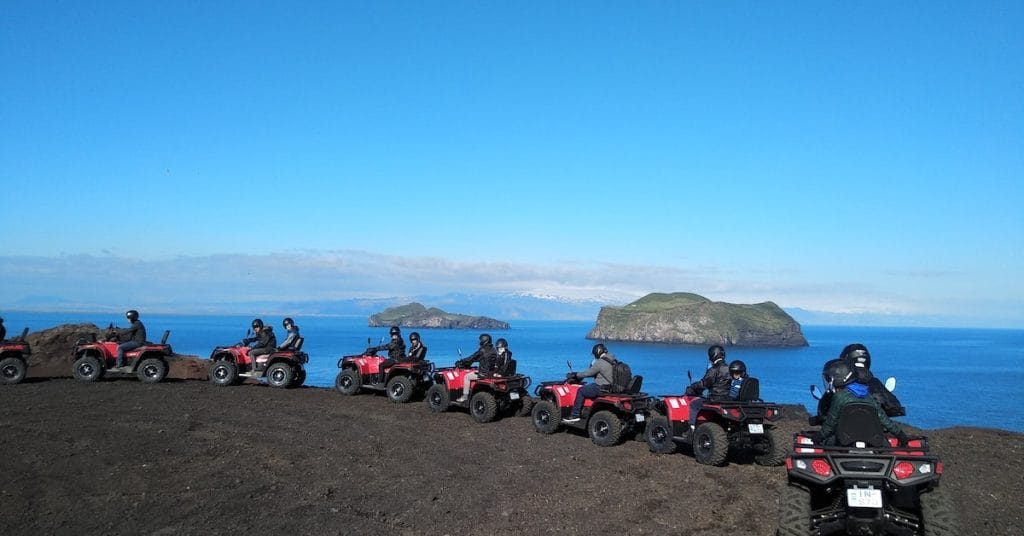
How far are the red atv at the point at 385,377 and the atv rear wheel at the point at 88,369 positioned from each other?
23.2 feet

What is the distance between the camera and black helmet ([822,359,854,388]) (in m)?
6.69

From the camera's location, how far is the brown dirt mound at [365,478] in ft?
25.6

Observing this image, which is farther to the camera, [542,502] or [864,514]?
[542,502]

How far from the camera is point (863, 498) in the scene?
20.0 ft

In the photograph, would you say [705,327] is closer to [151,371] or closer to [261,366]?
[261,366]

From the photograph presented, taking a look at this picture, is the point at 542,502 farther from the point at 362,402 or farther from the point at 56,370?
the point at 56,370

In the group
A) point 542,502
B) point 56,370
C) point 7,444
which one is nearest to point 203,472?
point 7,444

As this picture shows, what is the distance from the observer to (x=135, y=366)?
19.6m

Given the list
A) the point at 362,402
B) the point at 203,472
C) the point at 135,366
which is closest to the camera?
the point at 203,472

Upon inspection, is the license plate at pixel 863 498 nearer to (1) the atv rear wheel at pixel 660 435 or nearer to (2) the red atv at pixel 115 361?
(1) the atv rear wheel at pixel 660 435

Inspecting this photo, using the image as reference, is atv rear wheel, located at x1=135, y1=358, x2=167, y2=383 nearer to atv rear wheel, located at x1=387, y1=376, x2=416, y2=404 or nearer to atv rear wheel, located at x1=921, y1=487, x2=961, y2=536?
atv rear wheel, located at x1=387, y1=376, x2=416, y2=404

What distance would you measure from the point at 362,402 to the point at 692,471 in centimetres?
956

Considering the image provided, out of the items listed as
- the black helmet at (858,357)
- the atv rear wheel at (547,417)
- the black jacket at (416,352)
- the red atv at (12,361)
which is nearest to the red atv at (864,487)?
the black helmet at (858,357)

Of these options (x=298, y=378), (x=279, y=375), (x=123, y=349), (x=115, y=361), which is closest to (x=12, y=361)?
(x=115, y=361)
